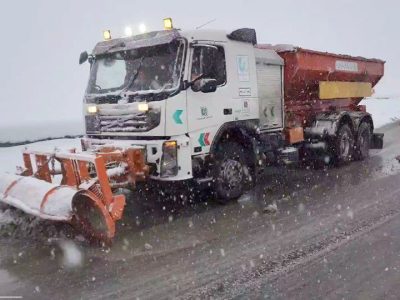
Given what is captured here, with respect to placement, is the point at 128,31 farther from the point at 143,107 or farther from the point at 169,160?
the point at 169,160

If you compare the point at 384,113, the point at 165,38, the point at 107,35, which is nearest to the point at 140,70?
the point at 165,38

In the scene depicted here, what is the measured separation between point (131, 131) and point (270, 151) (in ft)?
9.57

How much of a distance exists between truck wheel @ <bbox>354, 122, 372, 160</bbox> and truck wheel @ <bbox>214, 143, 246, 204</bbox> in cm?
409

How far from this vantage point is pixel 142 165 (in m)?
6.05

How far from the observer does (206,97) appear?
6562 mm

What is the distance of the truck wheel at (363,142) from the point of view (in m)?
10.3

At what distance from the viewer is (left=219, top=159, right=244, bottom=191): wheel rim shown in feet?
22.7

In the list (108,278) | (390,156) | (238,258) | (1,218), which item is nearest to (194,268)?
(238,258)

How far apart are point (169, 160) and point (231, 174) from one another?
51.5 inches

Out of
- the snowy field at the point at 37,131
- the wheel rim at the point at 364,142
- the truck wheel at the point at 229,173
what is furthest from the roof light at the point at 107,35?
the wheel rim at the point at 364,142

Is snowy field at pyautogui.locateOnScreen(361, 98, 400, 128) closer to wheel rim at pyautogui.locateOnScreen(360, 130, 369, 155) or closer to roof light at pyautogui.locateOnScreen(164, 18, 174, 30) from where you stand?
wheel rim at pyautogui.locateOnScreen(360, 130, 369, 155)

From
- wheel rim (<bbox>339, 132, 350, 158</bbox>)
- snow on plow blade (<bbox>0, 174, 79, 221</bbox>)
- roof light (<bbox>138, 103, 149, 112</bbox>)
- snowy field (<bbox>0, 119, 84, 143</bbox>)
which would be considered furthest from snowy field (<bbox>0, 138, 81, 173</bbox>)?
wheel rim (<bbox>339, 132, 350, 158</bbox>)

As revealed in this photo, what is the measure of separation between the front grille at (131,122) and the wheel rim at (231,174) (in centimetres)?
140

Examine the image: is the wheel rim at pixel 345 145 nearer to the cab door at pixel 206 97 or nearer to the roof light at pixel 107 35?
the cab door at pixel 206 97
